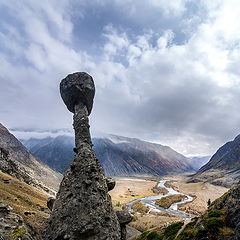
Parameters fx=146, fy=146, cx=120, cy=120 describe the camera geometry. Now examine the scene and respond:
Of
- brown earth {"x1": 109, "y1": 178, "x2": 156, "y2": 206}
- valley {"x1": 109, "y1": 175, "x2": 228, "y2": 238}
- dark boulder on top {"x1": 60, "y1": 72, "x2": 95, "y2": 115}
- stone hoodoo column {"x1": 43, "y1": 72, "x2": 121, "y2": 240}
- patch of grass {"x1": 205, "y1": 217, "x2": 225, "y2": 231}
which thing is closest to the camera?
stone hoodoo column {"x1": 43, "y1": 72, "x2": 121, "y2": 240}

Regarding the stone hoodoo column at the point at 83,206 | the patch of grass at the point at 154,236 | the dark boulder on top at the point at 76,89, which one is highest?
the dark boulder on top at the point at 76,89

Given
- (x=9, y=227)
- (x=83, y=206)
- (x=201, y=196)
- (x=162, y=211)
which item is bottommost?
(x=162, y=211)

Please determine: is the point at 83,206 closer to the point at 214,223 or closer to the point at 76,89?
the point at 214,223

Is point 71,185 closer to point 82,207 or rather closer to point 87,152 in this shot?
point 82,207

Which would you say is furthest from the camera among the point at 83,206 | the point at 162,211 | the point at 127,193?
the point at 127,193

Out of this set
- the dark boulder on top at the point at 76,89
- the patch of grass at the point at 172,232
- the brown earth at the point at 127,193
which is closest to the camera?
the dark boulder on top at the point at 76,89

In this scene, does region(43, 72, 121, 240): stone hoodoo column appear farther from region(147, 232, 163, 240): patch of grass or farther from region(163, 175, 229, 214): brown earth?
region(163, 175, 229, 214): brown earth

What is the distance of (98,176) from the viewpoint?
11.6m

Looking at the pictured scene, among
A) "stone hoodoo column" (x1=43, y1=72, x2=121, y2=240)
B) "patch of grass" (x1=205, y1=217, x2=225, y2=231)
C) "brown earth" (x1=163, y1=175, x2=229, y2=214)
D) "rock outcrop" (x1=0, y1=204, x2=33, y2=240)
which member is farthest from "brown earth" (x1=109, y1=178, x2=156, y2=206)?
"stone hoodoo column" (x1=43, y1=72, x2=121, y2=240)

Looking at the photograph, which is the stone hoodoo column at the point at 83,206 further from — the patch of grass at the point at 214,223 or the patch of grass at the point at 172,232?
the patch of grass at the point at 172,232

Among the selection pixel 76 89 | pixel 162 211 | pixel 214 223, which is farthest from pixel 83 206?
pixel 162 211

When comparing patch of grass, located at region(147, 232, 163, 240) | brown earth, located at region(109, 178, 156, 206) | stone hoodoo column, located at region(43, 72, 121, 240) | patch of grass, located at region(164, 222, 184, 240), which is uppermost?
stone hoodoo column, located at region(43, 72, 121, 240)

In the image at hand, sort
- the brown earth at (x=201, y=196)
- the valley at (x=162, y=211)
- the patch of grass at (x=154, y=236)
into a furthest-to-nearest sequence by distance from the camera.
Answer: the brown earth at (x=201, y=196)
the valley at (x=162, y=211)
the patch of grass at (x=154, y=236)

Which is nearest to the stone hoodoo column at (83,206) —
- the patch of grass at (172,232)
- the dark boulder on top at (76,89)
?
the dark boulder on top at (76,89)
